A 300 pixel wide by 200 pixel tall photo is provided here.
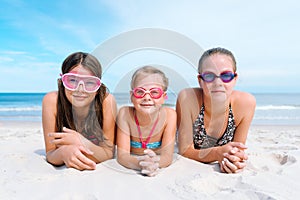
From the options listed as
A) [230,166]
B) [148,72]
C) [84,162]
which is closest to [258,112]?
[230,166]

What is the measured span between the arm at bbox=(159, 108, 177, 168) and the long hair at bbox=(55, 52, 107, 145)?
67cm

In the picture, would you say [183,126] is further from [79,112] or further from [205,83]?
[79,112]

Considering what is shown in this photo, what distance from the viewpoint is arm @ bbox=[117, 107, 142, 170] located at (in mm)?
2338

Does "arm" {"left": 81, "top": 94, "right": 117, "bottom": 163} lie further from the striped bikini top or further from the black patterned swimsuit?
the black patterned swimsuit

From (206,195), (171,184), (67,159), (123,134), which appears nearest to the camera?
(206,195)

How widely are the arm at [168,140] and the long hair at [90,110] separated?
67 cm

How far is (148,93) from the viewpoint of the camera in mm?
2328

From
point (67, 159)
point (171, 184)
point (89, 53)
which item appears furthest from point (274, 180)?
point (89, 53)

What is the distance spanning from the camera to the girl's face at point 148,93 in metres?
2.33

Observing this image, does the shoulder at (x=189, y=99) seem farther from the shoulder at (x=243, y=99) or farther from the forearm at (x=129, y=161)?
the forearm at (x=129, y=161)

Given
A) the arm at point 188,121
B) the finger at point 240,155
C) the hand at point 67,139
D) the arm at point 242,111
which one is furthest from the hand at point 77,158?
the arm at point 242,111

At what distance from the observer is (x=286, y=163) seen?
266cm

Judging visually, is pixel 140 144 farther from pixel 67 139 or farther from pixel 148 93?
pixel 67 139

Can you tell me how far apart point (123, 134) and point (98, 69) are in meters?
0.72
